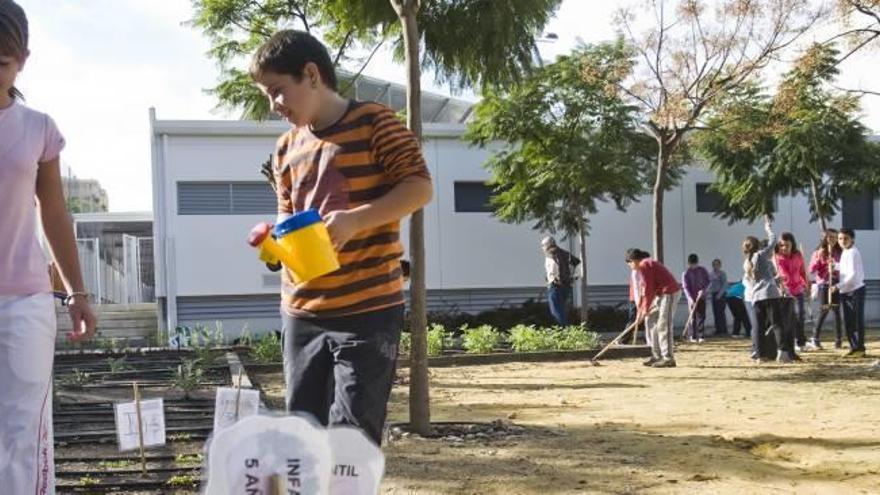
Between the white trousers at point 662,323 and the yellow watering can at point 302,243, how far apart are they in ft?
31.2

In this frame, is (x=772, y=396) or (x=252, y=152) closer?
(x=772, y=396)

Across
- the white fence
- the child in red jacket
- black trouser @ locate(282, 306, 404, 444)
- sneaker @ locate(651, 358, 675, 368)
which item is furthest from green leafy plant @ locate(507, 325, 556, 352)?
the white fence

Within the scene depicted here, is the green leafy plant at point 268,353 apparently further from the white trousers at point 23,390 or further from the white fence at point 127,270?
the white fence at point 127,270

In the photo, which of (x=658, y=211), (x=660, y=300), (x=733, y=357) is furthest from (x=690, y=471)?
(x=658, y=211)

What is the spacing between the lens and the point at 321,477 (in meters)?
2.20

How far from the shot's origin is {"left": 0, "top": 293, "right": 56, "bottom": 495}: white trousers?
246 cm

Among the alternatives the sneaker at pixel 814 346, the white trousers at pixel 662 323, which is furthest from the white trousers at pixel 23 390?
the sneaker at pixel 814 346

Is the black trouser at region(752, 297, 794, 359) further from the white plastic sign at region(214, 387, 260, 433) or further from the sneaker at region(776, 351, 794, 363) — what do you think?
the white plastic sign at region(214, 387, 260, 433)

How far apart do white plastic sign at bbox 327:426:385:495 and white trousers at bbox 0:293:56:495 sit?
0.82 meters

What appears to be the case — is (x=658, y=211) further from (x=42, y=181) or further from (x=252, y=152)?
(x=42, y=181)

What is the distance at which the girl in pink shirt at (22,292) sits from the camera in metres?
2.46

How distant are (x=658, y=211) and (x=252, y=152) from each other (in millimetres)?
9915

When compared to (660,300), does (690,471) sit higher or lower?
lower

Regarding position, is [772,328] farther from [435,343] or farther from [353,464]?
[353,464]
